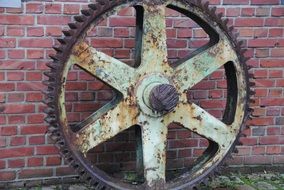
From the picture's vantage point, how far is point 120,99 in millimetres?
3625

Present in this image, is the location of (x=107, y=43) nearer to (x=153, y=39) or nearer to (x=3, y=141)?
(x=153, y=39)

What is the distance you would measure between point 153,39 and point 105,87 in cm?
91

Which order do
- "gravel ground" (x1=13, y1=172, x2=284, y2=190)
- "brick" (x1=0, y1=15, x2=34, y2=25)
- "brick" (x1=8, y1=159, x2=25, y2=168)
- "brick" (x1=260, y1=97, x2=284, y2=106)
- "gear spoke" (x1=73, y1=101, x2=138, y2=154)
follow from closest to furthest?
"gear spoke" (x1=73, y1=101, x2=138, y2=154) < "brick" (x1=0, y1=15, x2=34, y2=25) < "brick" (x1=8, y1=159, x2=25, y2=168) < "gravel ground" (x1=13, y1=172, x2=284, y2=190) < "brick" (x1=260, y1=97, x2=284, y2=106)

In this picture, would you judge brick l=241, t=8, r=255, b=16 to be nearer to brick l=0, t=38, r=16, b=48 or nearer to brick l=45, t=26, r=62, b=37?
brick l=45, t=26, r=62, b=37

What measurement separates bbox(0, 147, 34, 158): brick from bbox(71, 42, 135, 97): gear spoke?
3.83 feet

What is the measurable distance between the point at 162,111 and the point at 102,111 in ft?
1.35

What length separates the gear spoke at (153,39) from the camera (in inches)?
143

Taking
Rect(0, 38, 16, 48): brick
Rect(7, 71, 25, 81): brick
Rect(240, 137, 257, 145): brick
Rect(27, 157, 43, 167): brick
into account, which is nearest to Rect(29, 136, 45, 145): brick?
Rect(27, 157, 43, 167): brick

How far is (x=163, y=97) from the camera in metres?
3.54

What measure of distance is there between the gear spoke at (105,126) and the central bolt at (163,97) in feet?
0.52

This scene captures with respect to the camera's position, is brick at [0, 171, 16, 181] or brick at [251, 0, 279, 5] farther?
brick at [251, 0, 279, 5]

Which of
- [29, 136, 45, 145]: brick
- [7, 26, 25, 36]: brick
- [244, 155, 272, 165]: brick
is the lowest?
[244, 155, 272, 165]: brick

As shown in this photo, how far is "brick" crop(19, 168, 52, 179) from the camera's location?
Answer: 4.35 meters

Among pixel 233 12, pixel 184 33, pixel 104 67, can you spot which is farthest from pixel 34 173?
pixel 233 12
